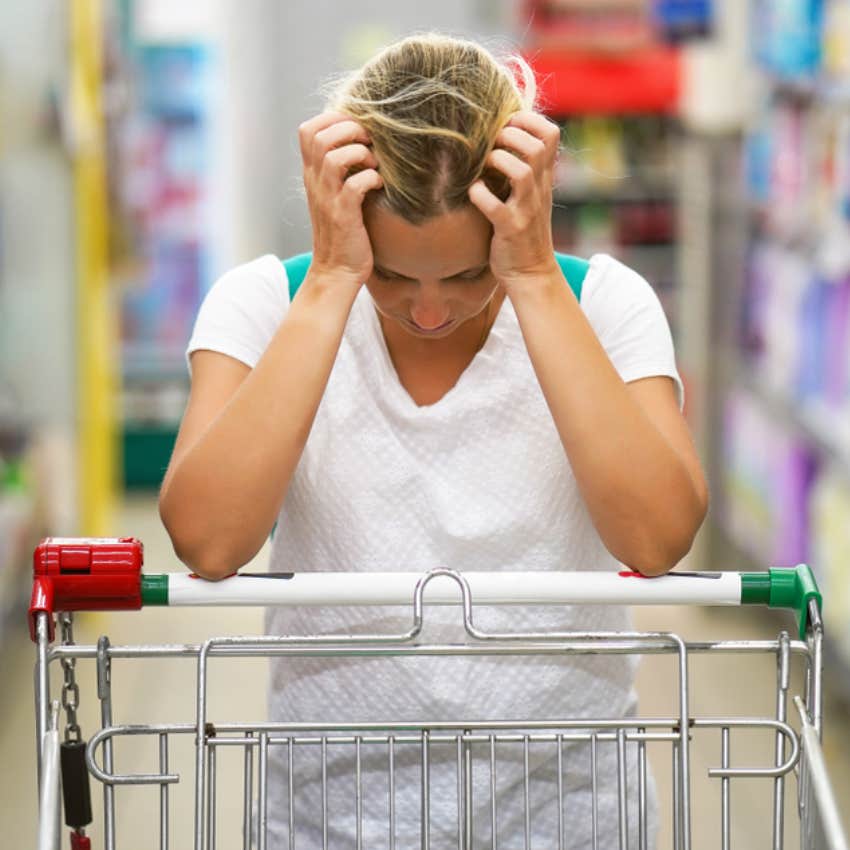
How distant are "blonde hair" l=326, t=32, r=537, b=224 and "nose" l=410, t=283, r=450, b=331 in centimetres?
7

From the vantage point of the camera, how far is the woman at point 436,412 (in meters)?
1.42

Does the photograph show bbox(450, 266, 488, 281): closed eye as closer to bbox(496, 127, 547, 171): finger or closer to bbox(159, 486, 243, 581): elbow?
bbox(496, 127, 547, 171): finger

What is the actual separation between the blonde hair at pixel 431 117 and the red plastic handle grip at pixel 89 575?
399 mm

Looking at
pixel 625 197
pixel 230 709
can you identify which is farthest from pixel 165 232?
pixel 230 709

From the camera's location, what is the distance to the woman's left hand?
1388 mm

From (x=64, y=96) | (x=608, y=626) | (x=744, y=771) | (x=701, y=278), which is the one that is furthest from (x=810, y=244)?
(x=744, y=771)

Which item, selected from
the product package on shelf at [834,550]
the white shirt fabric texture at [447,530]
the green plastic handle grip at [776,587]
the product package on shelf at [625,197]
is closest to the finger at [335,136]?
the white shirt fabric texture at [447,530]

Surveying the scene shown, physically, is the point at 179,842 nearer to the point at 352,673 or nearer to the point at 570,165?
the point at 352,673

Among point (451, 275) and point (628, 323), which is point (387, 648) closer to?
point (451, 275)

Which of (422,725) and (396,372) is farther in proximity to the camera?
(396,372)

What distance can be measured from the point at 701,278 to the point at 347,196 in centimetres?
403

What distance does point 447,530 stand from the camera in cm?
155

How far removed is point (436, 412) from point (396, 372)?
0.21 ft

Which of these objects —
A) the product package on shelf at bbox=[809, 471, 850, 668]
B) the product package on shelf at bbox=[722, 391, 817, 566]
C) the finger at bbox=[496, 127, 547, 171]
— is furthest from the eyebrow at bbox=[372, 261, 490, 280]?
the product package on shelf at bbox=[722, 391, 817, 566]
